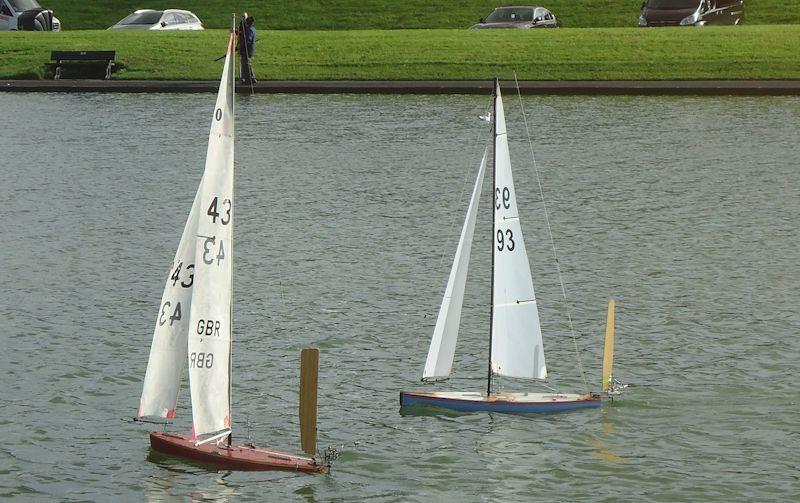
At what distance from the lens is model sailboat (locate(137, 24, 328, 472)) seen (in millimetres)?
16844

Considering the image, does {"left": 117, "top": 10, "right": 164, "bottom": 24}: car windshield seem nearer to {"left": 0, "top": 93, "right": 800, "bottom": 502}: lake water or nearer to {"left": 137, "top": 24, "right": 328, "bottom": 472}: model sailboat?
{"left": 0, "top": 93, "right": 800, "bottom": 502}: lake water

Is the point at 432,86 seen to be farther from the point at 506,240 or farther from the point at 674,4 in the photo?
the point at 506,240

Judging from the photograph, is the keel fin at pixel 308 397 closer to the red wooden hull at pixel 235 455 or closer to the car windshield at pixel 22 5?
the red wooden hull at pixel 235 455

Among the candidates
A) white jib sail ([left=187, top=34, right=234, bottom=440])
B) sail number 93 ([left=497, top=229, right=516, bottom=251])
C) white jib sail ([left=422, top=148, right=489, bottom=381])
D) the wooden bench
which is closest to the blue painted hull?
white jib sail ([left=422, top=148, right=489, bottom=381])

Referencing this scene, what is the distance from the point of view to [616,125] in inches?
1791

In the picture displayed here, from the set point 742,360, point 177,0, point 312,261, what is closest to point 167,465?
point 742,360

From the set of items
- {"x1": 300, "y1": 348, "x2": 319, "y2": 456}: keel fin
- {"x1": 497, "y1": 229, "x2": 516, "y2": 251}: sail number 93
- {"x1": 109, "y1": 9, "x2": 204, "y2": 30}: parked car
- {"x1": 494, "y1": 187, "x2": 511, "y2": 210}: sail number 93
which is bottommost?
{"x1": 300, "y1": 348, "x2": 319, "y2": 456}: keel fin

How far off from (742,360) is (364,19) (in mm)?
50204

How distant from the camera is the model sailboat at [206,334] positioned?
55.3ft

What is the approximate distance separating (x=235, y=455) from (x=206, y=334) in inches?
55.0

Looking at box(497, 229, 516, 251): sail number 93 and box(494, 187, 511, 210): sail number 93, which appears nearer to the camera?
box(494, 187, 511, 210): sail number 93

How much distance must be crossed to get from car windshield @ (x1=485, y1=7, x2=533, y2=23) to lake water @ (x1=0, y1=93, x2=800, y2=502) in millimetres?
16837

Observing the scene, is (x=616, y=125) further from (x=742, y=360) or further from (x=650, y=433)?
(x=650, y=433)

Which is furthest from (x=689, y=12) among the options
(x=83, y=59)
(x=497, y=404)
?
(x=497, y=404)
